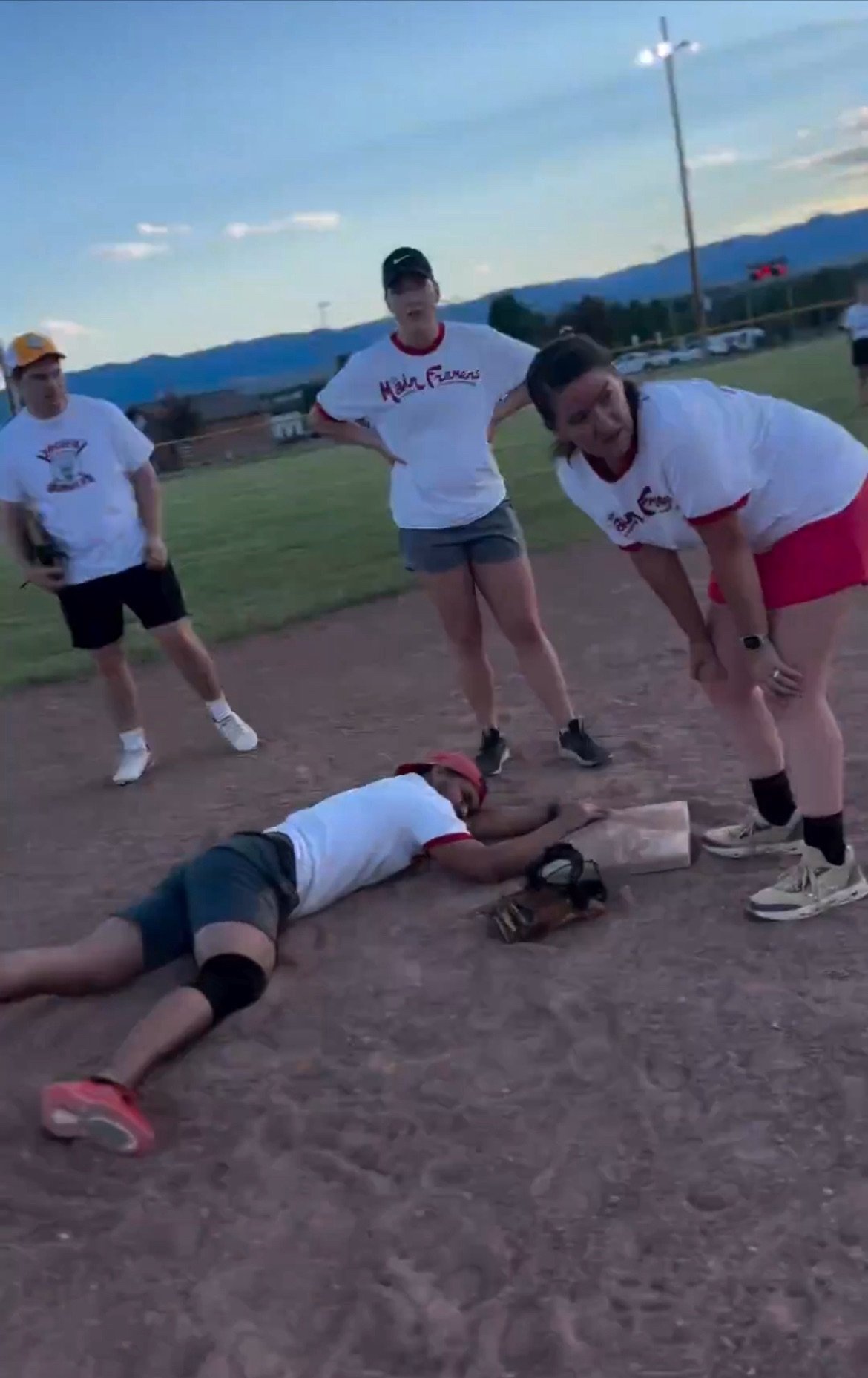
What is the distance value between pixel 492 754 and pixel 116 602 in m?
1.82

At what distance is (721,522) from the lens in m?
3.23

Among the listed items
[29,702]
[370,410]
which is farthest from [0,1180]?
[29,702]

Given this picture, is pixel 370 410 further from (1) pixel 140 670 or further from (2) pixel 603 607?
(1) pixel 140 670

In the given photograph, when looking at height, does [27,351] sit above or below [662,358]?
above

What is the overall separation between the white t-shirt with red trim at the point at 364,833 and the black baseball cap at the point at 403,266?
1880 millimetres

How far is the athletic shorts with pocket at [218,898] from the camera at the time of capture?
11.9 ft

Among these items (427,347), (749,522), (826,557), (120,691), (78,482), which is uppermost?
(427,347)

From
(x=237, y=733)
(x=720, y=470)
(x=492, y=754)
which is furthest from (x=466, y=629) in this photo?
(x=720, y=470)

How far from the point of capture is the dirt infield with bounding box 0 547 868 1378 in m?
2.36

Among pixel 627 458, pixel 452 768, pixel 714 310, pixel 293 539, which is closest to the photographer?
pixel 627 458

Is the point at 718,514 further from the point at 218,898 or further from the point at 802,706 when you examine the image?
the point at 218,898

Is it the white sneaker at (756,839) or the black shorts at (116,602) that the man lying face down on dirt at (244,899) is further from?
the black shorts at (116,602)

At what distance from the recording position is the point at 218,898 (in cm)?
364

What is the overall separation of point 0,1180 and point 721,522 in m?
2.21
